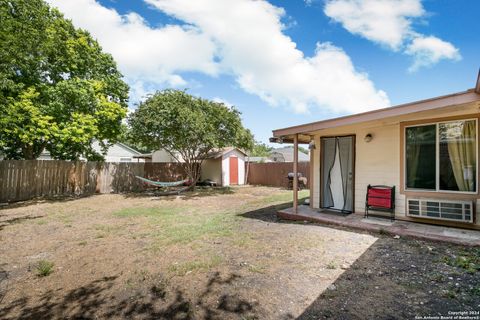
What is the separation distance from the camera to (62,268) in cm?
332

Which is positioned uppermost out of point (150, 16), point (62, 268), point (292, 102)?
point (292, 102)

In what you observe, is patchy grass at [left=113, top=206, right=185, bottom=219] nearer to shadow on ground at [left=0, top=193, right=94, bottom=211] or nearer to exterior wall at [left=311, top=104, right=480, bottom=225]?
shadow on ground at [left=0, top=193, right=94, bottom=211]

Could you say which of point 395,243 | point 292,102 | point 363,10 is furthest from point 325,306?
point 292,102

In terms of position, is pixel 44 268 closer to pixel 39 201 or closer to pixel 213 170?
pixel 39 201

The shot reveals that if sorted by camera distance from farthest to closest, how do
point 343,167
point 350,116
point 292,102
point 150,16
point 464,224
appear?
1. point 292,102
2. point 150,16
3. point 343,167
4. point 350,116
5. point 464,224

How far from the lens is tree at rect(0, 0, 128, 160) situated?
641 centimetres

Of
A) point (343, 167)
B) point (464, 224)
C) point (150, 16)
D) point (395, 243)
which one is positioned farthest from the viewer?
point (150, 16)

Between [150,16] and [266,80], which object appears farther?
[266,80]

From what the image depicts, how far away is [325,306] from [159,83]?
479 inches

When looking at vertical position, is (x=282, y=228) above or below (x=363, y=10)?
below

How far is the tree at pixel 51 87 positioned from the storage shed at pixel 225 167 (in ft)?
20.9

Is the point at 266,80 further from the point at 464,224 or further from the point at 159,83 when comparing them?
the point at 464,224

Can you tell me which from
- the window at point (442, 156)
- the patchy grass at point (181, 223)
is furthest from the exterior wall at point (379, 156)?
the patchy grass at point (181, 223)

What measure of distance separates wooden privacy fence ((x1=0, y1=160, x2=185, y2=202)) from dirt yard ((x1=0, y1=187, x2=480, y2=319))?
5.07m
